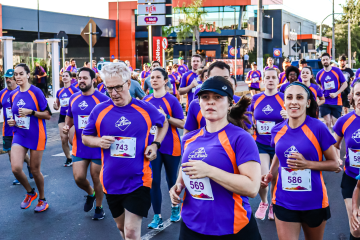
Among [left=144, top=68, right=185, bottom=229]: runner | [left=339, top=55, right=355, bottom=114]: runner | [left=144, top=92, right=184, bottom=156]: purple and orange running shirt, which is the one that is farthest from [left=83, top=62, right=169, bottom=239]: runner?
[left=339, top=55, right=355, bottom=114]: runner

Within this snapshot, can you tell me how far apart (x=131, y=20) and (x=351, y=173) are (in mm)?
48484

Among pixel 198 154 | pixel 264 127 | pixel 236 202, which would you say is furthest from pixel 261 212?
pixel 198 154

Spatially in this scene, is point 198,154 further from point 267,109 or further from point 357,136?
point 267,109

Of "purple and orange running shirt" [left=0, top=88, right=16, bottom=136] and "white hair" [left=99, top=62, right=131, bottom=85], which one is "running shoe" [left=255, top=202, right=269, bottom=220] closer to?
"white hair" [left=99, top=62, right=131, bottom=85]

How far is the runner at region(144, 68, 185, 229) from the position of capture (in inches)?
223

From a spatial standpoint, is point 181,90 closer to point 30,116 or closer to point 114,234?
point 30,116

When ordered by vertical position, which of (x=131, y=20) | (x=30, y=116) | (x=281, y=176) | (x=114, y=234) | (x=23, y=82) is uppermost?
(x=131, y=20)

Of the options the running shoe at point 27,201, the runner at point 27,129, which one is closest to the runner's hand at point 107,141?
the runner at point 27,129

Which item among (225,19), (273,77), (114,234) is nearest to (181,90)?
(273,77)

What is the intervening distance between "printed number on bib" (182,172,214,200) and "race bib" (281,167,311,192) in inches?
50.8

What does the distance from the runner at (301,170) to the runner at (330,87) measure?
25.9ft

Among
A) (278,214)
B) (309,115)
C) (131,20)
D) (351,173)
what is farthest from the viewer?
(131,20)

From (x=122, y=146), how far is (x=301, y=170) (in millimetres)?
1580

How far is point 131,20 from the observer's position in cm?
5091
